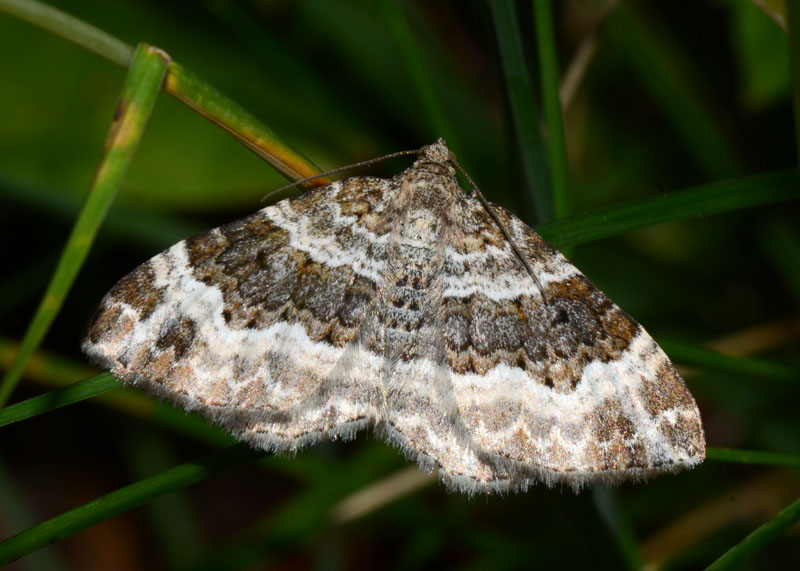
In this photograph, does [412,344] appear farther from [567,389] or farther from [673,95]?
[673,95]

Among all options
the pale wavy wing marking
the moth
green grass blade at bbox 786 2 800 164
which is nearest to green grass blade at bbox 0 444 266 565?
the moth

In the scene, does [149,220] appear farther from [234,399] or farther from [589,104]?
[589,104]

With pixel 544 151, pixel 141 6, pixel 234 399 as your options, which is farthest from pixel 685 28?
pixel 234 399

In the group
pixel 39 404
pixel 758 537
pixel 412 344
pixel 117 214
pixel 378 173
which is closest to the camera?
pixel 39 404

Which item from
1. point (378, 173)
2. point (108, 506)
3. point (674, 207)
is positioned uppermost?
point (378, 173)

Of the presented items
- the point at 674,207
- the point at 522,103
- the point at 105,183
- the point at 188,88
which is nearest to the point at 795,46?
the point at 674,207

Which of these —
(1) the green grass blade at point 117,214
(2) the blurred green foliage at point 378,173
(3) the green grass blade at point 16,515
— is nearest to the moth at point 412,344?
(2) the blurred green foliage at point 378,173
